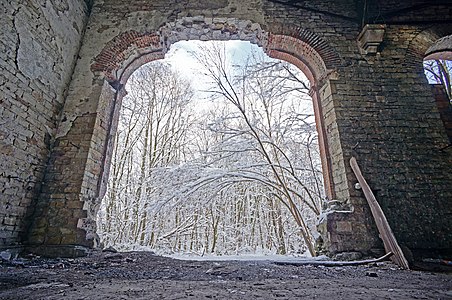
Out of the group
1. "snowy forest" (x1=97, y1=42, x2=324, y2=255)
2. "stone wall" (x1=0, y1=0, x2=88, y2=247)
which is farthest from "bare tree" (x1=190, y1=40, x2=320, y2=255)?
"stone wall" (x1=0, y1=0, x2=88, y2=247)

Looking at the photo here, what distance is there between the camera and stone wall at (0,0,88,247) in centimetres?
343

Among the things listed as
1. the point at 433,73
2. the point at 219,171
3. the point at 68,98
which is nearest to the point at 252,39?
the point at 219,171

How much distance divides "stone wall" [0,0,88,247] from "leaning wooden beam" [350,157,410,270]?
5.14 metres

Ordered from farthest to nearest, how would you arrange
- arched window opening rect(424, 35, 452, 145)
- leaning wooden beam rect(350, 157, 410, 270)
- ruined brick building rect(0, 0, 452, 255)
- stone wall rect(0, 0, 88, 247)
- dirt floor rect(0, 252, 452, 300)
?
arched window opening rect(424, 35, 452, 145)
ruined brick building rect(0, 0, 452, 255)
stone wall rect(0, 0, 88, 247)
leaning wooden beam rect(350, 157, 410, 270)
dirt floor rect(0, 252, 452, 300)

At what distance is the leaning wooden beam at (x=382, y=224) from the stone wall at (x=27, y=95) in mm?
→ 5140

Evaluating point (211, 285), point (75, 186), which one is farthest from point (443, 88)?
point (75, 186)

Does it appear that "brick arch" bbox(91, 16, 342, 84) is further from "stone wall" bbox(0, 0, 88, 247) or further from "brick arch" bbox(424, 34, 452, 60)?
"brick arch" bbox(424, 34, 452, 60)

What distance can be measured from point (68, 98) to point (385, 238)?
5.75 meters

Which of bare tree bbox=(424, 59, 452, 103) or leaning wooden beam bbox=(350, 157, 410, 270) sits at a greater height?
bare tree bbox=(424, 59, 452, 103)

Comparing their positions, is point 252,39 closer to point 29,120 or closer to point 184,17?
point 184,17

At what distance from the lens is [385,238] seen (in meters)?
3.40

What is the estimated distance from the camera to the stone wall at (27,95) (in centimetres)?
343

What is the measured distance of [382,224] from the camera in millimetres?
3426

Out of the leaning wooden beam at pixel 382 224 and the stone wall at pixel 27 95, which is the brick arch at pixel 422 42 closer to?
the leaning wooden beam at pixel 382 224
